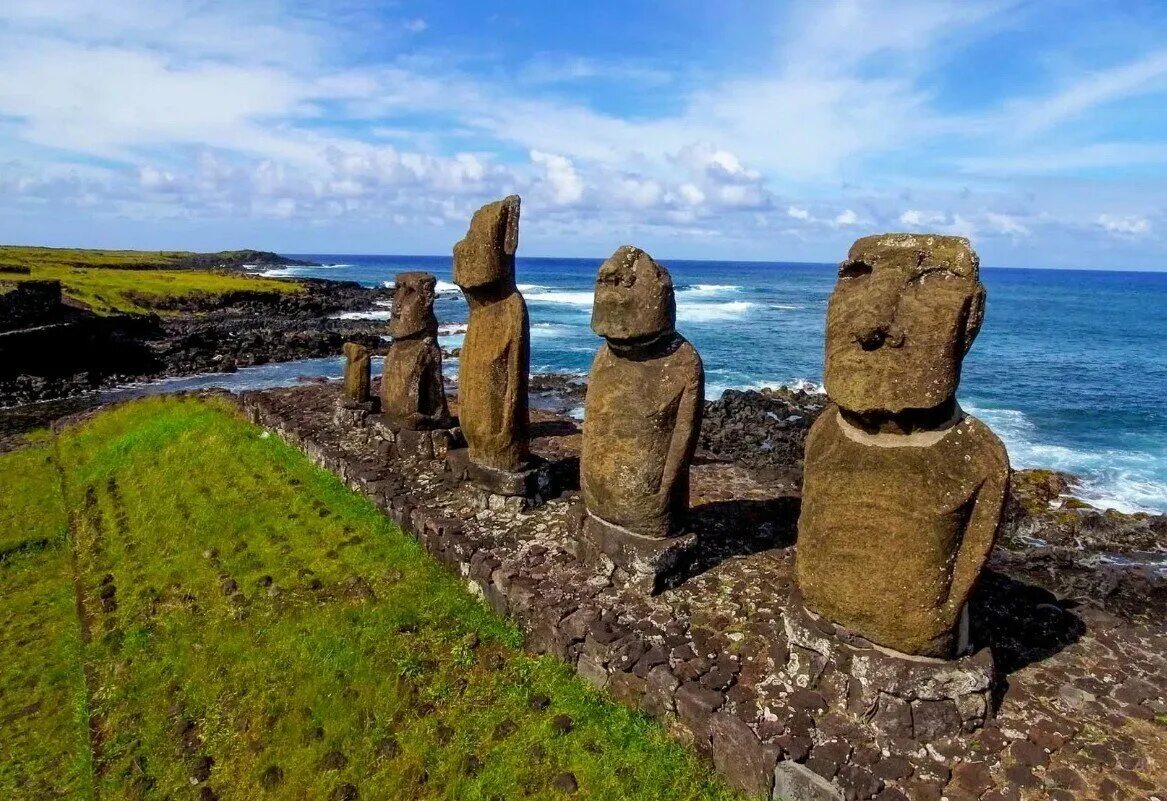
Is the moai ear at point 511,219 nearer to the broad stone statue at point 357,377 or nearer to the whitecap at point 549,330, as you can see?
the broad stone statue at point 357,377

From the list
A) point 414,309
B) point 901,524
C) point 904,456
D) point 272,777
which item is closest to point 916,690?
point 901,524

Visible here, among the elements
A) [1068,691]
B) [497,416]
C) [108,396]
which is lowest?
[108,396]

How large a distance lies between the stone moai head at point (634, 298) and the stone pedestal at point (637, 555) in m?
1.95

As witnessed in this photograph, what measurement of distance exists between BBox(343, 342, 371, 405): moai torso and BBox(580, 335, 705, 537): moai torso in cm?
792

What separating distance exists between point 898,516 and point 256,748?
5387 millimetres

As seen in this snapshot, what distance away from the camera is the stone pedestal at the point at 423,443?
38.6 feet

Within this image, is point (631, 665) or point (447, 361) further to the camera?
point (447, 361)

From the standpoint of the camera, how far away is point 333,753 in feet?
19.7

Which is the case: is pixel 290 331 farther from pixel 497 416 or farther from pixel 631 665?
pixel 631 665

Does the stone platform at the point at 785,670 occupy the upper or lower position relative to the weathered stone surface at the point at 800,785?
upper

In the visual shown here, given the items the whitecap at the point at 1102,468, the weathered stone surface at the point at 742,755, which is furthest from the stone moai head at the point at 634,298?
the whitecap at the point at 1102,468

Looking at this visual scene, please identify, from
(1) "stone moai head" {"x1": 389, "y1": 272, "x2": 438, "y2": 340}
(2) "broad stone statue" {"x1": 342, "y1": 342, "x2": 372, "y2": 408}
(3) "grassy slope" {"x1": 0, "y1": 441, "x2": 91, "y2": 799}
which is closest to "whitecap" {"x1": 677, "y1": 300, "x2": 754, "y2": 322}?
(2) "broad stone statue" {"x1": 342, "y1": 342, "x2": 372, "y2": 408}

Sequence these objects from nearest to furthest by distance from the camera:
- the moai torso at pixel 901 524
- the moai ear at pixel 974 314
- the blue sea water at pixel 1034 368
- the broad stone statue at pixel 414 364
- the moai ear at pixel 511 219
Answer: the moai ear at pixel 974 314 < the moai torso at pixel 901 524 < the moai ear at pixel 511 219 < the broad stone statue at pixel 414 364 < the blue sea water at pixel 1034 368

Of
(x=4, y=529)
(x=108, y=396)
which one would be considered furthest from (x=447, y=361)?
(x=4, y=529)
